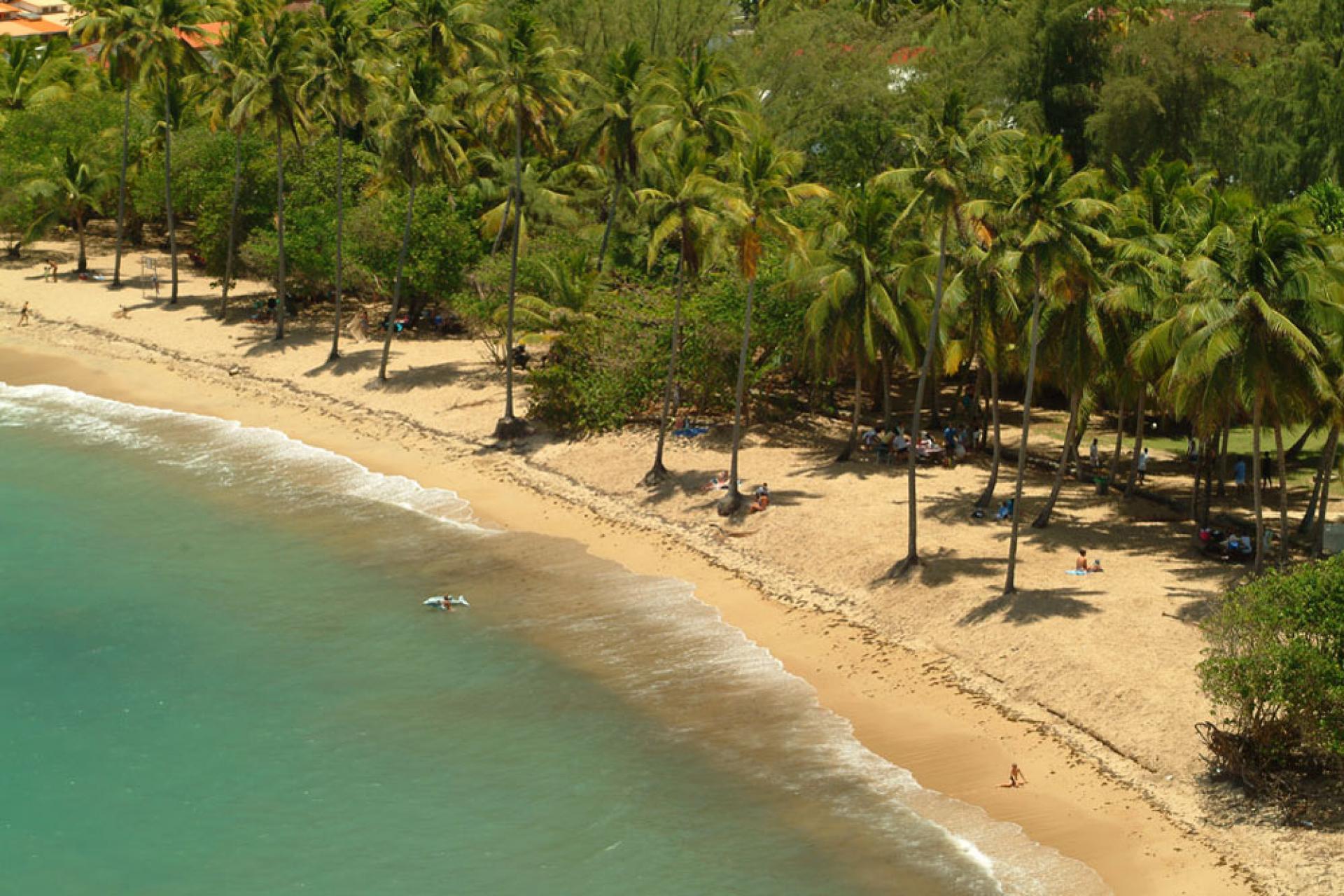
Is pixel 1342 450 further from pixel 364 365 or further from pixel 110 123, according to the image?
pixel 110 123

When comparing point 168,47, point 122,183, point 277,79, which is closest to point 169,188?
point 122,183

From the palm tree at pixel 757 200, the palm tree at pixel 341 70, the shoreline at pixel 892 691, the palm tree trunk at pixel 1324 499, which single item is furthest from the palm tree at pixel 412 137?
the palm tree trunk at pixel 1324 499

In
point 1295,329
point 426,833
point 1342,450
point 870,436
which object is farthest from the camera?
point 870,436

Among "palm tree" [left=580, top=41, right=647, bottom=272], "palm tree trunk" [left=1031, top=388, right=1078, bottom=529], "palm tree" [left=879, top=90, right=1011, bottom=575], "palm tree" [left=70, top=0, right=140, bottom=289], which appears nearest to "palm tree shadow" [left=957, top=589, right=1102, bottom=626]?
"palm tree trunk" [left=1031, top=388, right=1078, bottom=529]

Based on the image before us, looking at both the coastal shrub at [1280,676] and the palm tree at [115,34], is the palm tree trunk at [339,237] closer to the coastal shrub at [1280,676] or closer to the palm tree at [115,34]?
the palm tree at [115,34]

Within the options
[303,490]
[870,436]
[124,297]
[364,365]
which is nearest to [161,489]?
[303,490]

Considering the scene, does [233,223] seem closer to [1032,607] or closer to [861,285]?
[861,285]
